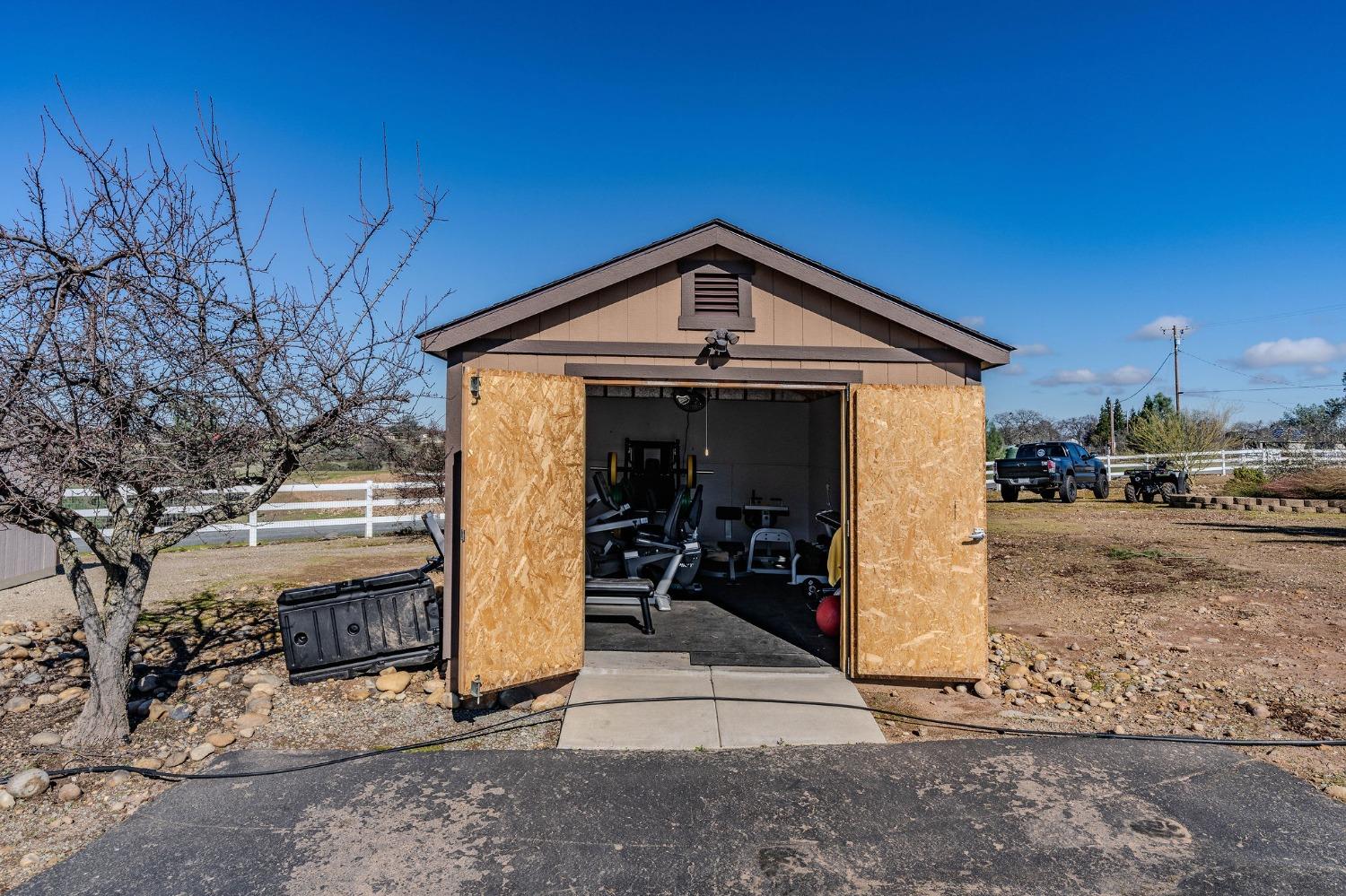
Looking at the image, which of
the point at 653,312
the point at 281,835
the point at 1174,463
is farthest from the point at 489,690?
the point at 1174,463

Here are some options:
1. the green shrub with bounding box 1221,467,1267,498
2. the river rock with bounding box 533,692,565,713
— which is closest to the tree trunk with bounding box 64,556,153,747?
the river rock with bounding box 533,692,565,713

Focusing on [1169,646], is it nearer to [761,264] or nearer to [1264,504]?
[761,264]

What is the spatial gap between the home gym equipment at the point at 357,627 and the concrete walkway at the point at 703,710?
1.36m

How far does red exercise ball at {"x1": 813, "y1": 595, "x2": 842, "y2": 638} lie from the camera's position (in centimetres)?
658

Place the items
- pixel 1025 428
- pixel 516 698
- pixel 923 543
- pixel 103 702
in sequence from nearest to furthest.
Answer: pixel 103 702 → pixel 516 698 → pixel 923 543 → pixel 1025 428

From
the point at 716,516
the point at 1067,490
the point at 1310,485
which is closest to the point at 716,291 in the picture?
the point at 716,516

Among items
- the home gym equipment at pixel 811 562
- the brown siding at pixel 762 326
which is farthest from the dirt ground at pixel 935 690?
the brown siding at pixel 762 326

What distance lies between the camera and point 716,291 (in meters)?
5.93

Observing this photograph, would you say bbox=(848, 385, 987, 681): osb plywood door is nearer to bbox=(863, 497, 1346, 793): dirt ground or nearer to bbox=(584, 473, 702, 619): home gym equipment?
bbox=(863, 497, 1346, 793): dirt ground

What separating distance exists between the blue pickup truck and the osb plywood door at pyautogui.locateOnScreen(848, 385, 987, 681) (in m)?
17.6

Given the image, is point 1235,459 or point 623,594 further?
point 1235,459

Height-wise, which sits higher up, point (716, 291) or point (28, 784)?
point (716, 291)

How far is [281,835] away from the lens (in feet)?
11.6

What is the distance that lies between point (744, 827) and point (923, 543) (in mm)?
2738
